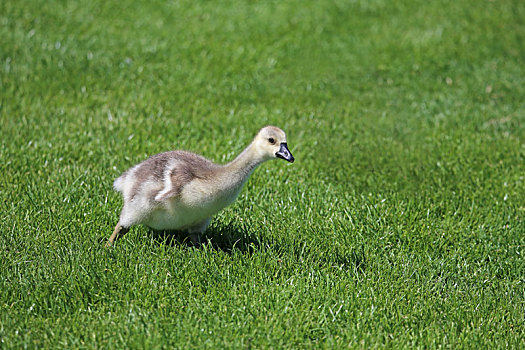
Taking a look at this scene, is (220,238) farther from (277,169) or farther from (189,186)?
(277,169)

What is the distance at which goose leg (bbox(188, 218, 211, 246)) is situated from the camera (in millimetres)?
5512

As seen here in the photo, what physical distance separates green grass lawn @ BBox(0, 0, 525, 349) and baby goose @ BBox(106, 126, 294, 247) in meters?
0.28

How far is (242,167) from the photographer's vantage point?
513 centimetres

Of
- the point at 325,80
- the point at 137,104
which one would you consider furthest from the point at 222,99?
the point at 325,80

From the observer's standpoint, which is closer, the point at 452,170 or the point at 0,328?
the point at 0,328

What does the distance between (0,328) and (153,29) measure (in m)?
7.58

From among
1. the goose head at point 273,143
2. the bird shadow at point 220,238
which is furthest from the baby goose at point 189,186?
the bird shadow at point 220,238

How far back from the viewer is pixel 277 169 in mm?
7234

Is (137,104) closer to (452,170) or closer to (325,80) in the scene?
(325,80)

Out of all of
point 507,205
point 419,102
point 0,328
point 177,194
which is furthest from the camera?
point 419,102

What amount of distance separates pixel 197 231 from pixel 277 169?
193 cm

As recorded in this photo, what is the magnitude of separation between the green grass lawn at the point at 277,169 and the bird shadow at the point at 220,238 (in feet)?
0.11

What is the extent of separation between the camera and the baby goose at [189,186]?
5.06 metres

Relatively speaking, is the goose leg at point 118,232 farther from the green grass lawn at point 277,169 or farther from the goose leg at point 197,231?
the goose leg at point 197,231
